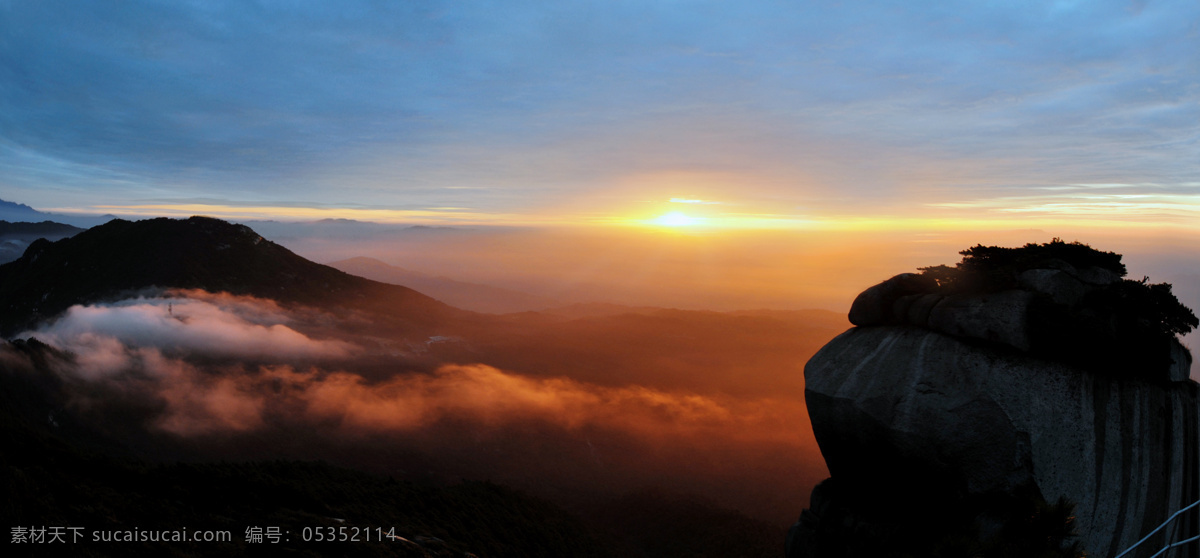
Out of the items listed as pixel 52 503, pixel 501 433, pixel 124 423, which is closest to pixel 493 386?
pixel 501 433

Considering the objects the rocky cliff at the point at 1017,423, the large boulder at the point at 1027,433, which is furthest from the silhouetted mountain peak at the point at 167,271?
the large boulder at the point at 1027,433

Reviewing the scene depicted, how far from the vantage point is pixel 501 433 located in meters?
70.3

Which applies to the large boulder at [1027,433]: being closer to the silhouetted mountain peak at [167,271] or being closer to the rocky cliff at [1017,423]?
the rocky cliff at [1017,423]

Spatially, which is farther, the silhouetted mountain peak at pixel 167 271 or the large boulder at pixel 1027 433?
the silhouetted mountain peak at pixel 167 271

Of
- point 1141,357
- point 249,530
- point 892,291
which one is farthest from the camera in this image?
point 892,291

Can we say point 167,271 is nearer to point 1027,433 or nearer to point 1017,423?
point 1017,423

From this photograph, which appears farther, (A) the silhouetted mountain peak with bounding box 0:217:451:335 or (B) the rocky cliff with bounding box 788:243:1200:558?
(A) the silhouetted mountain peak with bounding box 0:217:451:335

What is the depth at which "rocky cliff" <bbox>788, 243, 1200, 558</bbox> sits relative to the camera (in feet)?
49.2

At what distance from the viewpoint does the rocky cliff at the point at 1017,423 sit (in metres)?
15.0

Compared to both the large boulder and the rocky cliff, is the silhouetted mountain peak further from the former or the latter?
the large boulder

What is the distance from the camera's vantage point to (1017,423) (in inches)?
589

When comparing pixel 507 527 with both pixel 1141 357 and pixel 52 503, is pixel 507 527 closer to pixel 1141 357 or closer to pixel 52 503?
pixel 52 503

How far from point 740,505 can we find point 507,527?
3266 centimetres

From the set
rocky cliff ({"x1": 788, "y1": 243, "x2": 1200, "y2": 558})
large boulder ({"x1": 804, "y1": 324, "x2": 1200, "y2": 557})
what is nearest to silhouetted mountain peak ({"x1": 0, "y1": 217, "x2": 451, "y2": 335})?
rocky cliff ({"x1": 788, "y1": 243, "x2": 1200, "y2": 558})
